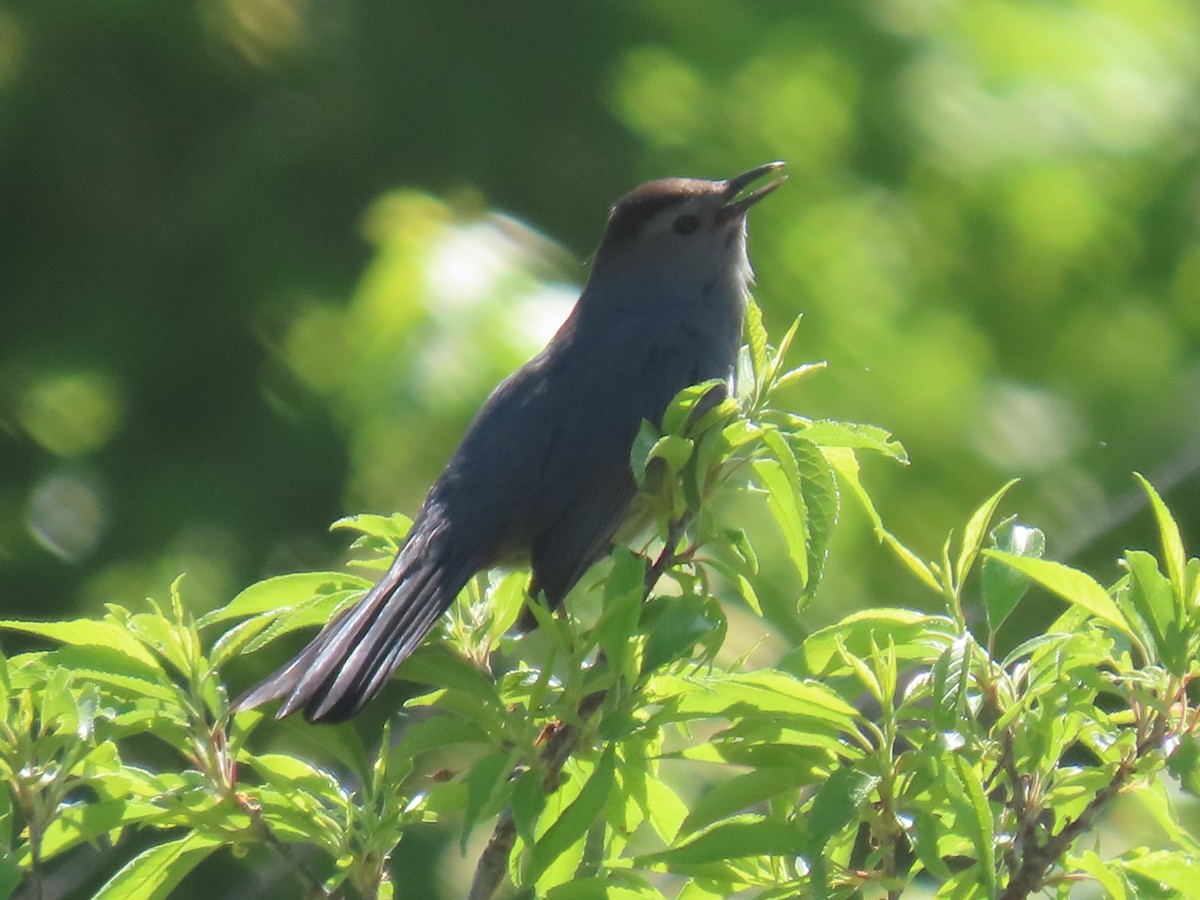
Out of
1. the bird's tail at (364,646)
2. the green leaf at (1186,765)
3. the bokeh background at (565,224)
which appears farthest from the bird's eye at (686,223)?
the green leaf at (1186,765)

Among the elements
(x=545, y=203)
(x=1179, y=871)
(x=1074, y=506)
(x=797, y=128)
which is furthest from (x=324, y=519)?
(x=1179, y=871)

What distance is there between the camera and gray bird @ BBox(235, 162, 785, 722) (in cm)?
179

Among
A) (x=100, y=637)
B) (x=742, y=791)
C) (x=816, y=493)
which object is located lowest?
(x=742, y=791)

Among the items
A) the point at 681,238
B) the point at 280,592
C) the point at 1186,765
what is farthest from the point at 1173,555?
the point at 681,238

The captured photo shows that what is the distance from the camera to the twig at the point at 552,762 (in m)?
1.40

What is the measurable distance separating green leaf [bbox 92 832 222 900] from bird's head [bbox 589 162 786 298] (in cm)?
179

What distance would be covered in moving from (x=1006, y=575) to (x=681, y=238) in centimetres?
183

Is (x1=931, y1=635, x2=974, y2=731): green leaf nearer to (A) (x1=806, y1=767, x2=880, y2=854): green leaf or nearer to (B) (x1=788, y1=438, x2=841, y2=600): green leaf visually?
(A) (x1=806, y1=767, x2=880, y2=854): green leaf

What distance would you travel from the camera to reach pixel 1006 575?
4.41 ft

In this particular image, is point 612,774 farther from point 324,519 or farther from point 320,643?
point 324,519

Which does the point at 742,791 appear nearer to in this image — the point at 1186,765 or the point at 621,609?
the point at 621,609

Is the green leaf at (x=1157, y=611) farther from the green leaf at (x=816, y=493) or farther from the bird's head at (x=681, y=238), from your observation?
the bird's head at (x=681, y=238)

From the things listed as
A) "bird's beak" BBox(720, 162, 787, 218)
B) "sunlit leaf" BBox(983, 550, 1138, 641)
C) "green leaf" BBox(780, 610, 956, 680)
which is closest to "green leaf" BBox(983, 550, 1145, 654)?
"sunlit leaf" BBox(983, 550, 1138, 641)

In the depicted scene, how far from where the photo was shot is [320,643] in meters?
1.89
